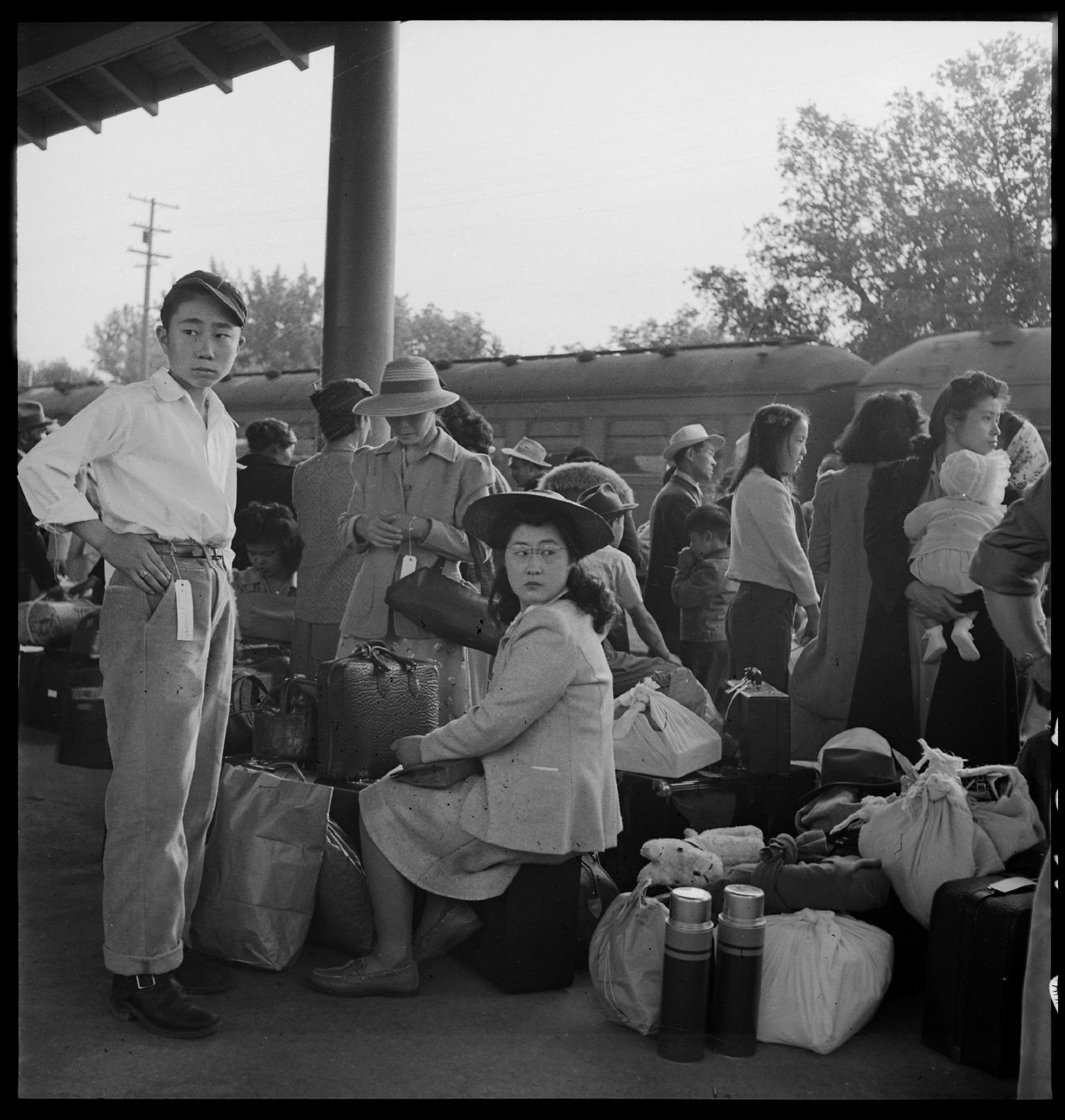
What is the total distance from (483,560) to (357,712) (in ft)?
2.90

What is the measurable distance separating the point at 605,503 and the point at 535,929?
7.38 feet

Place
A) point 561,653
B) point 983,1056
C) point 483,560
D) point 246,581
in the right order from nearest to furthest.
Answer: point 983,1056, point 561,653, point 483,560, point 246,581

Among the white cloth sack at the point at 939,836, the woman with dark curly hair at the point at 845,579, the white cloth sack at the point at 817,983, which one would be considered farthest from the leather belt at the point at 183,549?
the woman with dark curly hair at the point at 845,579

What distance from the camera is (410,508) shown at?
15.9ft

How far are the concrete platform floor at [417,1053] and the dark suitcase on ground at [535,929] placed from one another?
6cm

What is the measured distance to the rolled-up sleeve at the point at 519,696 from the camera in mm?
3621

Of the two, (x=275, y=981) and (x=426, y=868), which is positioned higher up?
(x=426, y=868)

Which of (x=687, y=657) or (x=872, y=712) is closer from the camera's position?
(x=872, y=712)

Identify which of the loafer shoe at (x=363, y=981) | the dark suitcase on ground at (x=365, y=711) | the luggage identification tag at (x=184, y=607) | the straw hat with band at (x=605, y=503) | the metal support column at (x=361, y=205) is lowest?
the loafer shoe at (x=363, y=981)

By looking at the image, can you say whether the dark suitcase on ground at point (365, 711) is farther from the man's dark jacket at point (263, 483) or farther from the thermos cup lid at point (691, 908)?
the man's dark jacket at point (263, 483)

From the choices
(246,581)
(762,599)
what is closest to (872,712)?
(762,599)

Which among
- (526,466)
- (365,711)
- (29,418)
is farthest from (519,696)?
(29,418)

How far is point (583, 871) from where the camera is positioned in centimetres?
402

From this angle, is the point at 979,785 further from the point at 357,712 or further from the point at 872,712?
the point at 357,712
